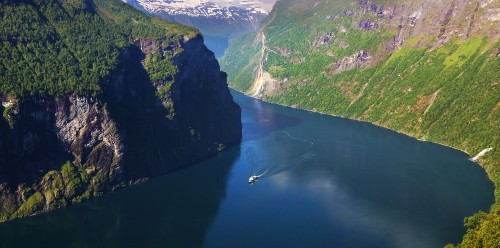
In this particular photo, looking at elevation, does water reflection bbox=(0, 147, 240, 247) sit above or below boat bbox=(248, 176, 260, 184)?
below

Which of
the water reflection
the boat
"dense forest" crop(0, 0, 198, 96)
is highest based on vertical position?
"dense forest" crop(0, 0, 198, 96)

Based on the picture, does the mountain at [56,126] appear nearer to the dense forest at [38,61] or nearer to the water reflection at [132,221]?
the dense forest at [38,61]

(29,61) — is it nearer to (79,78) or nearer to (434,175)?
(79,78)

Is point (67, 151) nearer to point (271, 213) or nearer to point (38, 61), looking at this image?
point (38, 61)

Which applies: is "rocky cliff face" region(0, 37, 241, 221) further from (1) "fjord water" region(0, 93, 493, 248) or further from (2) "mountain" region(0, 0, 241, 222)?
(1) "fjord water" region(0, 93, 493, 248)

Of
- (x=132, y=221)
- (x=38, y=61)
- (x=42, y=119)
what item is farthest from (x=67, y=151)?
(x=132, y=221)

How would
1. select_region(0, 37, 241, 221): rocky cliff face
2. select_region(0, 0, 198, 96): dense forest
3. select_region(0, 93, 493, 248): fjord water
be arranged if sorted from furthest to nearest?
select_region(0, 0, 198, 96): dense forest < select_region(0, 37, 241, 221): rocky cliff face < select_region(0, 93, 493, 248): fjord water

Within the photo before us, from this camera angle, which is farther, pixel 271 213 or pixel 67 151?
pixel 67 151

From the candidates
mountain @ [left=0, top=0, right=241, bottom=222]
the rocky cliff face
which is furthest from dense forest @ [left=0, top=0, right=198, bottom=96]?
the rocky cliff face

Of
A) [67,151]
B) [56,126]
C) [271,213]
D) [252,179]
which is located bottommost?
[252,179]

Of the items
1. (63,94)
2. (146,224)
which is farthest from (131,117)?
(146,224)

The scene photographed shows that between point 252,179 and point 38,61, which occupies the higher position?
point 38,61
